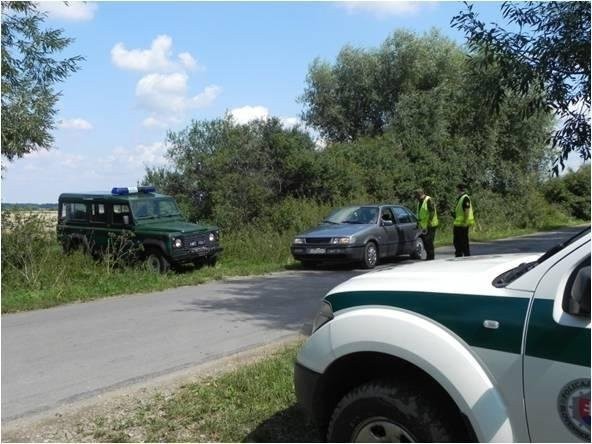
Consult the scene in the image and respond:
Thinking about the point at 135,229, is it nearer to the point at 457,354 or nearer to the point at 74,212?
the point at 74,212

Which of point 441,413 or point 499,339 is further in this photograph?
point 441,413

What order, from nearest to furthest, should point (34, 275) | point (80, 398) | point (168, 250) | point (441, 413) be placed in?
point (441, 413) < point (80, 398) < point (34, 275) < point (168, 250)

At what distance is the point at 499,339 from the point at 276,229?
17.0 meters

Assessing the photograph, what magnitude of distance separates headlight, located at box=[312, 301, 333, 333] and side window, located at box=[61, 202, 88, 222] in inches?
513

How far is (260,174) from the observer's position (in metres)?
21.9

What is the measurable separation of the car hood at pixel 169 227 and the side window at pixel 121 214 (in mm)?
422

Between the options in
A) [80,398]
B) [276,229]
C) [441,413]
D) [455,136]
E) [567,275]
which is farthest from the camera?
[455,136]

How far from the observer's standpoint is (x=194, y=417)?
184 inches

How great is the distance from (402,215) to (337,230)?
8.18 ft

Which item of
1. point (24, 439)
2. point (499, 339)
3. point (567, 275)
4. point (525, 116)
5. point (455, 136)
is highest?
point (455, 136)

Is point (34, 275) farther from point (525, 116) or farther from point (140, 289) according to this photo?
point (525, 116)

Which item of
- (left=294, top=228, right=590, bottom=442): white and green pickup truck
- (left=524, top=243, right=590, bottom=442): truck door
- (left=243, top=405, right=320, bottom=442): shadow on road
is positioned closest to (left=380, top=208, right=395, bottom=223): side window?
(left=243, top=405, right=320, bottom=442): shadow on road

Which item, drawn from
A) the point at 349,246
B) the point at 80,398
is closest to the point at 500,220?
the point at 349,246

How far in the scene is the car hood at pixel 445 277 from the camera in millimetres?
2939
